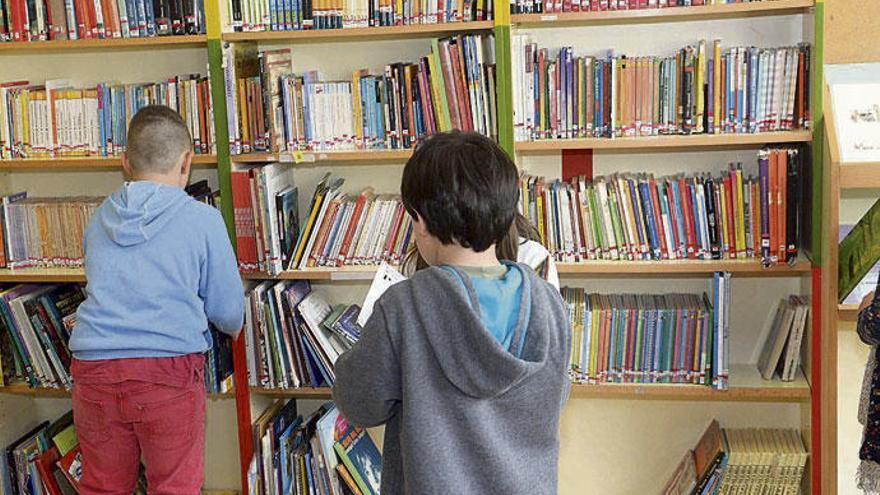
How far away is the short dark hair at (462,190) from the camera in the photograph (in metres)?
1.72

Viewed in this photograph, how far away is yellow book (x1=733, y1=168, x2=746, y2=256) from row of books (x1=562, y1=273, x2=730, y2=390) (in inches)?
4.2

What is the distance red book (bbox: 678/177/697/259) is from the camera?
318cm

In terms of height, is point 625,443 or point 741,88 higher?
point 741,88

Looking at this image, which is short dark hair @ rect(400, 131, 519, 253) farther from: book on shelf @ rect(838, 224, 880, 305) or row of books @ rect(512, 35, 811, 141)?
book on shelf @ rect(838, 224, 880, 305)

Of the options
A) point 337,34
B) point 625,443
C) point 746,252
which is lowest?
point 625,443

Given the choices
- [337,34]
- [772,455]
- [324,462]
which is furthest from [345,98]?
[772,455]

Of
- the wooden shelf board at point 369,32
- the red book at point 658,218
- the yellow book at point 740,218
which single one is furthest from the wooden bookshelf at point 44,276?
the yellow book at point 740,218

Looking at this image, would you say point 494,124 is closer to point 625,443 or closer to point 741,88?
point 741,88

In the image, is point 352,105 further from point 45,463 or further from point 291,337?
point 45,463

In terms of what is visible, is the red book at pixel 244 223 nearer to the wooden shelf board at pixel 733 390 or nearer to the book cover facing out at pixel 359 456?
the book cover facing out at pixel 359 456

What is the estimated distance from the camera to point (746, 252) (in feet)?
10.4

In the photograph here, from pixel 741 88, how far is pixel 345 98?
122cm

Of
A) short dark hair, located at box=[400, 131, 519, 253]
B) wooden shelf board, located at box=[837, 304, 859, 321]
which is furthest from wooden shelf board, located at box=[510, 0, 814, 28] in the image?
short dark hair, located at box=[400, 131, 519, 253]

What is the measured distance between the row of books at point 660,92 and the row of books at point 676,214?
143 millimetres
